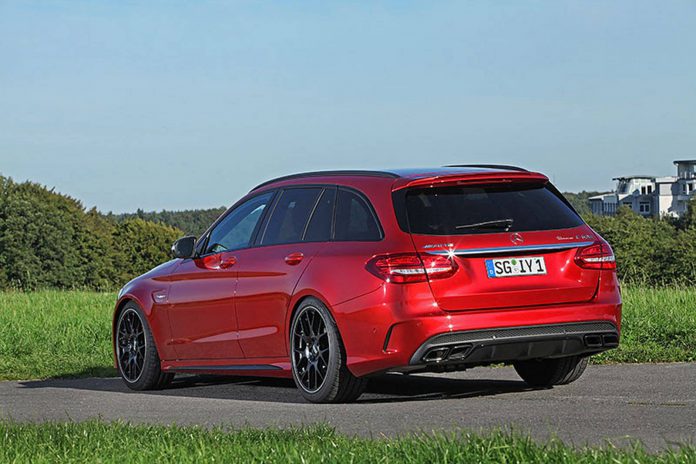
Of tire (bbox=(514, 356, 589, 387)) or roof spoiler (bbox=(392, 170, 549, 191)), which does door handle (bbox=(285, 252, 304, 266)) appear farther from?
tire (bbox=(514, 356, 589, 387))

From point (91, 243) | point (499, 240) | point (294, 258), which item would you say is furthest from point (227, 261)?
point (91, 243)

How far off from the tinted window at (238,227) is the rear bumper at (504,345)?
2423 millimetres

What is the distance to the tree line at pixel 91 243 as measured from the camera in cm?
8850

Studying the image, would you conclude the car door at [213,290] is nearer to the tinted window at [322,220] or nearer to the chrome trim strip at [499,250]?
the tinted window at [322,220]

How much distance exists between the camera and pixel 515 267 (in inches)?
361

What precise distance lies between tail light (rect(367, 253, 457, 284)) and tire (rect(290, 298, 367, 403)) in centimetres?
68

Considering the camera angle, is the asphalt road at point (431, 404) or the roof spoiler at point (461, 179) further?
the roof spoiler at point (461, 179)

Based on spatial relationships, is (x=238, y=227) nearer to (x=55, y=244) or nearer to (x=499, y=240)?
(x=499, y=240)

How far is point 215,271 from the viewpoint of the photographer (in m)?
11.0

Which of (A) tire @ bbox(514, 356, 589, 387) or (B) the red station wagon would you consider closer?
(B) the red station wagon

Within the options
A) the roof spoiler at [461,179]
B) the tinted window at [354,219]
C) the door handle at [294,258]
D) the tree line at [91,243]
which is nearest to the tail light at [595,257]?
the roof spoiler at [461,179]

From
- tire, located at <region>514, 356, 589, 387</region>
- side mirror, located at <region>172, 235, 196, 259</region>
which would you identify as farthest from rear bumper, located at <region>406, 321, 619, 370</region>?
side mirror, located at <region>172, 235, 196, 259</region>

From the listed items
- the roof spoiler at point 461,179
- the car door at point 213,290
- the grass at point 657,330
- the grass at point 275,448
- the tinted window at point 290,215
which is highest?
the roof spoiler at point 461,179

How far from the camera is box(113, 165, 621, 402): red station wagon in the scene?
29.6ft
